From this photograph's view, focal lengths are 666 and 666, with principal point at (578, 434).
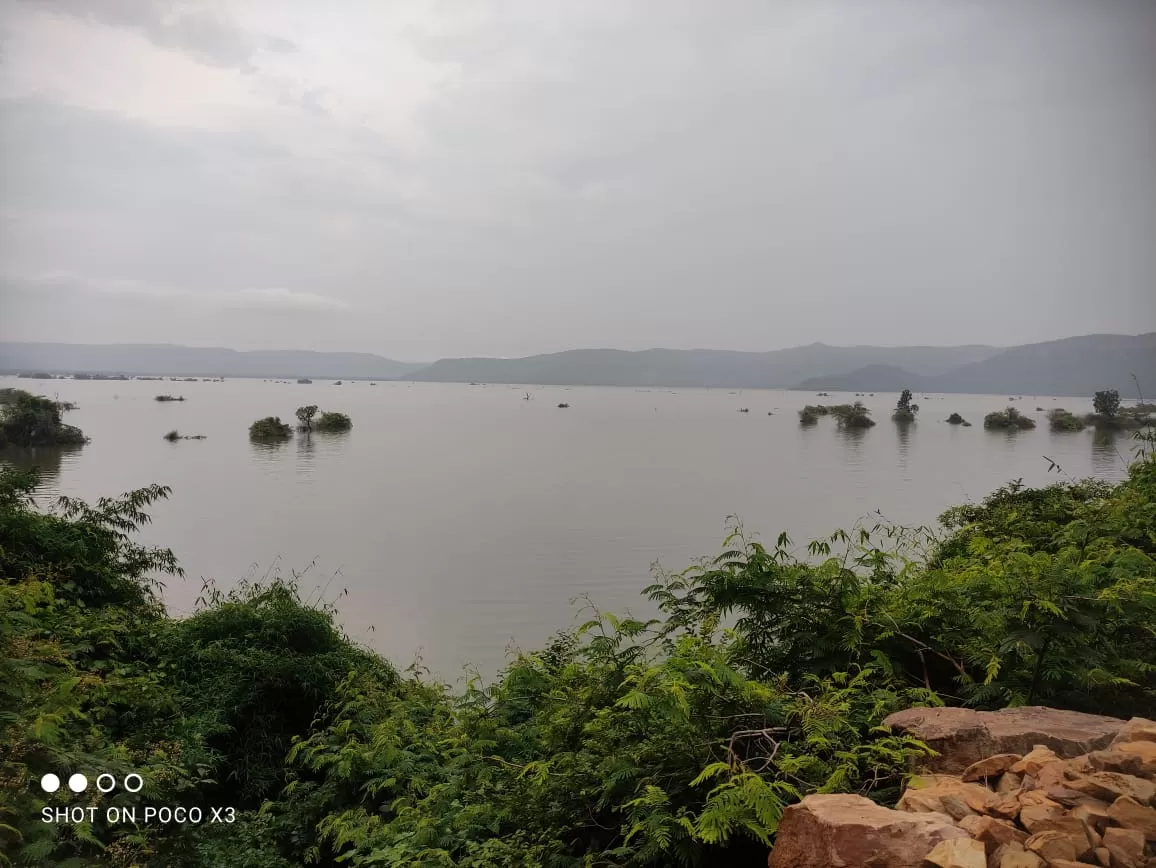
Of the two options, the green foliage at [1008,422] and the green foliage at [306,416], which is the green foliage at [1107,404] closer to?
the green foliage at [1008,422]

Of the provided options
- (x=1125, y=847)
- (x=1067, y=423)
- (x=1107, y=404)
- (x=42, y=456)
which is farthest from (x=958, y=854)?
(x=1067, y=423)

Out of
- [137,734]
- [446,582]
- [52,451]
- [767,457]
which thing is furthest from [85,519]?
[767,457]

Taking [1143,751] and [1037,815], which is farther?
[1143,751]

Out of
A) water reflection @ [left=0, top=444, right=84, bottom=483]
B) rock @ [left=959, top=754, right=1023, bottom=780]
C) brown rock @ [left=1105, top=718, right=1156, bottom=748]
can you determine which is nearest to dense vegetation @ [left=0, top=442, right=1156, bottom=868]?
rock @ [left=959, top=754, right=1023, bottom=780]

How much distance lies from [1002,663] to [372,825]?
487 cm

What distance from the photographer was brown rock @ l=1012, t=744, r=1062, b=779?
3.30m

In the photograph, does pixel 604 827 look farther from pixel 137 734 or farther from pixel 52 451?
pixel 52 451

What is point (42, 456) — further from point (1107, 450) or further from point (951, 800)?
point (1107, 450)

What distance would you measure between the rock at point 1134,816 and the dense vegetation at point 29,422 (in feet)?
150

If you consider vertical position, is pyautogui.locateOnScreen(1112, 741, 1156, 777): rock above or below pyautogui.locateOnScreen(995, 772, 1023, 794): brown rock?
above

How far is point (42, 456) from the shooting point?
114 ft

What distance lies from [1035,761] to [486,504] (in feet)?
82.3

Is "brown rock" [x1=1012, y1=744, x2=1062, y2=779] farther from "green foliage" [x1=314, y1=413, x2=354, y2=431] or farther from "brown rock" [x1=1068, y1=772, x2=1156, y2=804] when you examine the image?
"green foliage" [x1=314, y1=413, x2=354, y2=431]

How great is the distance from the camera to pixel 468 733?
6.55 m
